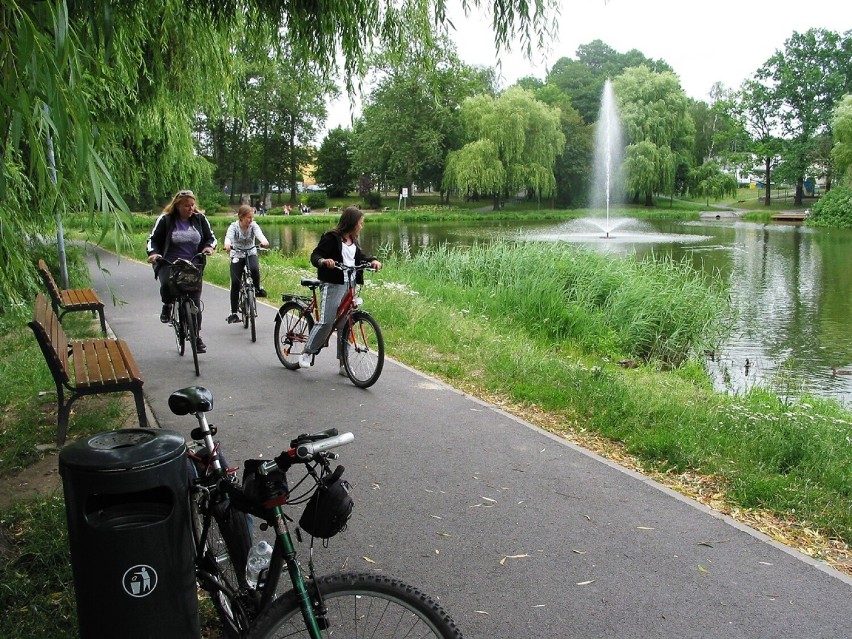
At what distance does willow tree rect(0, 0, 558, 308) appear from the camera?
230 centimetres

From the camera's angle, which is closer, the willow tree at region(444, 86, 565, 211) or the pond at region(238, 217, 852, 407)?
the pond at region(238, 217, 852, 407)

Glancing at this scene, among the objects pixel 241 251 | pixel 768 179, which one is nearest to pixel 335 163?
pixel 768 179

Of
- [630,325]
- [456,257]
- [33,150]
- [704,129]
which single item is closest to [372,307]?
[630,325]

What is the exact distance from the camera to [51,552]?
3.77 meters

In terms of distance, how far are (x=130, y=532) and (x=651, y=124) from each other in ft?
191

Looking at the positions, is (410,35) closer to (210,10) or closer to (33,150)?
(210,10)

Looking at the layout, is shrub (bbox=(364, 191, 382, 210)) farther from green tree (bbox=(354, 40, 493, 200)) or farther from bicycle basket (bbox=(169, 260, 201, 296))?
bicycle basket (bbox=(169, 260, 201, 296))

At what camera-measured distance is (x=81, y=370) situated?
564 cm

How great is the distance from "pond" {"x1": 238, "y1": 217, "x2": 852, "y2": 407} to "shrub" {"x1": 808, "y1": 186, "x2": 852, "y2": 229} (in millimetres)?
4599

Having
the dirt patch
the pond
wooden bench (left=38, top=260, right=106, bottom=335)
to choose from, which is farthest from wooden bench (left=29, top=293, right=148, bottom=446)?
the pond

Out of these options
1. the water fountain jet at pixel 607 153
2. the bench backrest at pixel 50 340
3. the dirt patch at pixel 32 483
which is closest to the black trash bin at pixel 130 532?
the dirt patch at pixel 32 483

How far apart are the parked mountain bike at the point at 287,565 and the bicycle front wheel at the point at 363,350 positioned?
4510 mm

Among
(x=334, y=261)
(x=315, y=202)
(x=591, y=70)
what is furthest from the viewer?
(x=591, y=70)

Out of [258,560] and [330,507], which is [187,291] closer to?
[258,560]
